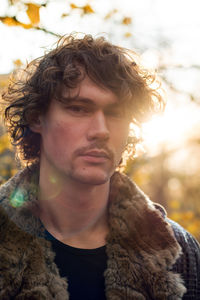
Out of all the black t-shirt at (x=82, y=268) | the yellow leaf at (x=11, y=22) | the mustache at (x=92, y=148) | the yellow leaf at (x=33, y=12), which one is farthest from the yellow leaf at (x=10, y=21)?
the black t-shirt at (x=82, y=268)

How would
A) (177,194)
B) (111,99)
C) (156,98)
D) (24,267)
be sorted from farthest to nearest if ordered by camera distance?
1. (177,194)
2. (156,98)
3. (111,99)
4. (24,267)

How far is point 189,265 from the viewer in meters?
2.61

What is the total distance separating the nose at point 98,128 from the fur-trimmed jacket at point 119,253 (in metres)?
0.63

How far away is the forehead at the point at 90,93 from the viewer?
258cm

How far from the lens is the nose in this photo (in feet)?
8.21

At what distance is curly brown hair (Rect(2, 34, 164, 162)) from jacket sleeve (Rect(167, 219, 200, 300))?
1241 millimetres

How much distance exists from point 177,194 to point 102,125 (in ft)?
150

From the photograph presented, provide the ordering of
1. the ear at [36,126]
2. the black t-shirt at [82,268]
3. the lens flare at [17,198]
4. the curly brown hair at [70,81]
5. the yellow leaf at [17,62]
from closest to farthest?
the black t-shirt at [82,268]
the lens flare at [17,198]
the curly brown hair at [70,81]
the ear at [36,126]
the yellow leaf at [17,62]

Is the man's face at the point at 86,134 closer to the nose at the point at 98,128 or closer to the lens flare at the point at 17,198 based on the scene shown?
the nose at the point at 98,128

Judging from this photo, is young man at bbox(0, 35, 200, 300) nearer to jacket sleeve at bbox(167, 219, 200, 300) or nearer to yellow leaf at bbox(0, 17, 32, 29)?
jacket sleeve at bbox(167, 219, 200, 300)

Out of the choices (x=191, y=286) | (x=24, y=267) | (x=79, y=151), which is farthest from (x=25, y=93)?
(x=191, y=286)

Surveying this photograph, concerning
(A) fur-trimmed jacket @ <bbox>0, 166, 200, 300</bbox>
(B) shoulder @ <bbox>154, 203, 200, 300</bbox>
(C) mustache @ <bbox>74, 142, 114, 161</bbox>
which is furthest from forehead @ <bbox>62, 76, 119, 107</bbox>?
(B) shoulder @ <bbox>154, 203, 200, 300</bbox>

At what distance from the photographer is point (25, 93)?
10.1ft

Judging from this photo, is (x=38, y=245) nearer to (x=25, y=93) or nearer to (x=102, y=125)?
(x=102, y=125)
